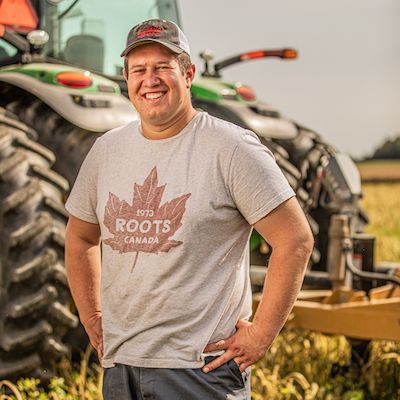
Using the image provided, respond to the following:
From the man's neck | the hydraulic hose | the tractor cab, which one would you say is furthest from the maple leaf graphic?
the tractor cab

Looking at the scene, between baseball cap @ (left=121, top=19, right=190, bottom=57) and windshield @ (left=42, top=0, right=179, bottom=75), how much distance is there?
2.37 meters

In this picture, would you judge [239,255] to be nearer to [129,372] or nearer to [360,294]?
[129,372]

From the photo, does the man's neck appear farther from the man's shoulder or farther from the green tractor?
the green tractor

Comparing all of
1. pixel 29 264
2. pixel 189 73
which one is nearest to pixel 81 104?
pixel 29 264

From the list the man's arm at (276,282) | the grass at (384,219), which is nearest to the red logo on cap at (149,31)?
the man's arm at (276,282)

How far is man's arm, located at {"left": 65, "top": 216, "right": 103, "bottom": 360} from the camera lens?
254 centimetres

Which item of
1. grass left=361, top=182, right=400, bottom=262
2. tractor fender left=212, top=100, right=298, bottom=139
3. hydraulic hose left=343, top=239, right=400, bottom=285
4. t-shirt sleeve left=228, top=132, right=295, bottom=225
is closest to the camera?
t-shirt sleeve left=228, top=132, right=295, bottom=225

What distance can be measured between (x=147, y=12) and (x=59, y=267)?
189cm

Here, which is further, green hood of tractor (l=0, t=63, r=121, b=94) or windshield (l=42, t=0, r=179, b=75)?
windshield (l=42, t=0, r=179, b=75)

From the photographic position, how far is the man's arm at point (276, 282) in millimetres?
2221

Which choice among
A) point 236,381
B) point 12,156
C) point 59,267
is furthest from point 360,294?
point 236,381

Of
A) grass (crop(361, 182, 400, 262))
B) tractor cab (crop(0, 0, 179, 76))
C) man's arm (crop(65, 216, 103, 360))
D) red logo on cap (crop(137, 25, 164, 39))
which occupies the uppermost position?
tractor cab (crop(0, 0, 179, 76))

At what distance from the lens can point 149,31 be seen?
7.46 ft

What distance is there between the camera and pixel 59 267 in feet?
11.9
